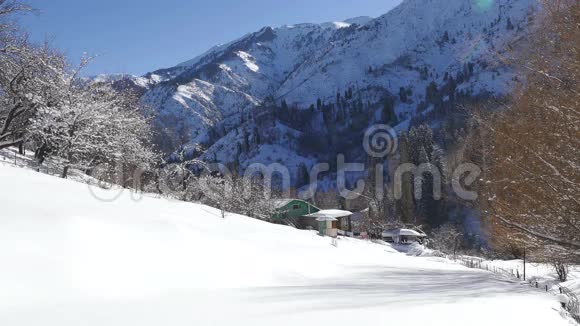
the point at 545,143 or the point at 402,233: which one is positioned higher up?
the point at 545,143

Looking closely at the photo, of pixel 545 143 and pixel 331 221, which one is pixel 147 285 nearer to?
pixel 545 143

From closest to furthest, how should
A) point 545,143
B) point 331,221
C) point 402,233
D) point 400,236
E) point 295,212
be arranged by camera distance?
point 545,143 → point 331,221 → point 402,233 → point 295,212 → point 400,236

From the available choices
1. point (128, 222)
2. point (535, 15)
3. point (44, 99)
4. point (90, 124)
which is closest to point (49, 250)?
point (128, 222)

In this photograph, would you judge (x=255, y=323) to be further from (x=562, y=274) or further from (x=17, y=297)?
(x=562, y=274)

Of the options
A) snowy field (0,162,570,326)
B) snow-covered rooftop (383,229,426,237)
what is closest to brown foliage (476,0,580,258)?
snowy field (0,162,570,326)

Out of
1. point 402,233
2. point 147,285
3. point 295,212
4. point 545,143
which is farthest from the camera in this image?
point 295,212

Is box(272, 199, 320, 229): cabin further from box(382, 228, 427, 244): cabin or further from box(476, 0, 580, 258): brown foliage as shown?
box(476, 0, 580, 258): brown foliage

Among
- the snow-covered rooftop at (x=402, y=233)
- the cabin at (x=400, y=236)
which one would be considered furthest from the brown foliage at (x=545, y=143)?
the cabin at (x=400, y=236)

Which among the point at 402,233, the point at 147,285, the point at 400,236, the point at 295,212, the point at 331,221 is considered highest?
the point at 295,212

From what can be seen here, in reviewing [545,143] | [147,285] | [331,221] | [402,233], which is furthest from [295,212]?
[147,285]

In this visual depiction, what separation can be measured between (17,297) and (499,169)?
9.83 m

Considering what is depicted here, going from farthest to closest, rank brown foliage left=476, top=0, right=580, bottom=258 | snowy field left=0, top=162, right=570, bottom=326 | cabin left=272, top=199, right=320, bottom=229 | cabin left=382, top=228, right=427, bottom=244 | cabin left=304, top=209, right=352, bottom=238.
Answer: cabin left=382, top=228, right=427, bottom=244, cabin left=272, top=199, right=320, bottom=229, cabin left=304, top=209, right=352, bottom=238, brown foliage left=476, top=0, right=580, bottom=258, snowy field left=0, top=162, right=570, bottom=326

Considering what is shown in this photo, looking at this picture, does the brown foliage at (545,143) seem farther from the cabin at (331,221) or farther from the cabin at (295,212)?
the cabin at (295,212)

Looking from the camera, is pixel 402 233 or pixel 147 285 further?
pixel 402 233
